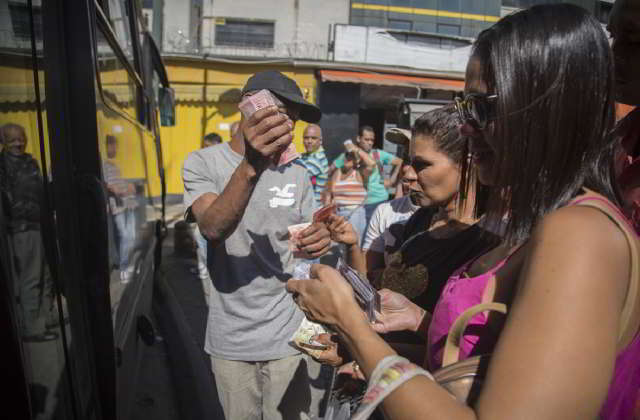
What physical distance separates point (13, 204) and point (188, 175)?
3.35 feet

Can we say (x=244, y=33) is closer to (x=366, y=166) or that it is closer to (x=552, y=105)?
(x=366, y=166)

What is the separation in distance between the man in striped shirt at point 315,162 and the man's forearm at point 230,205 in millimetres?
4396

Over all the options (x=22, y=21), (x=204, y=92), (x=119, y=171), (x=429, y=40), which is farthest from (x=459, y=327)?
(x=429, y=40)

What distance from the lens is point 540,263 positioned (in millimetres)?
885

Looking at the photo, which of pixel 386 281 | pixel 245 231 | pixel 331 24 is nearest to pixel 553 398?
pixel 386 281

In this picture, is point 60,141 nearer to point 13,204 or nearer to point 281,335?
point 13,204

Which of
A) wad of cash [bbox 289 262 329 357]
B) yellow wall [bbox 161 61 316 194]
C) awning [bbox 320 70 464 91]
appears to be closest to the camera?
wad of cash [bbox 289 262 329 357]

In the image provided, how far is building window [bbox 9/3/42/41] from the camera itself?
49.2 inches

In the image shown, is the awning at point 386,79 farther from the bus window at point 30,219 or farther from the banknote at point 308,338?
the bus window at point 30,219

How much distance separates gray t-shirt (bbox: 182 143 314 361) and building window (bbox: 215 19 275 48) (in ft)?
46.4

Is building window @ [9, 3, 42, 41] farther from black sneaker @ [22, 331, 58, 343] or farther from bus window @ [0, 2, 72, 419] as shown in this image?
black sneaker @ [22, 331, 58, 343]

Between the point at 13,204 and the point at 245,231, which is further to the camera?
the point at 245,231

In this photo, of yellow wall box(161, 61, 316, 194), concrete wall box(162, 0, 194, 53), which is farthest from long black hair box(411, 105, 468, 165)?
concrete wall box(162, 0, 194, 53)

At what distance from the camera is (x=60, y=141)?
1.48m
